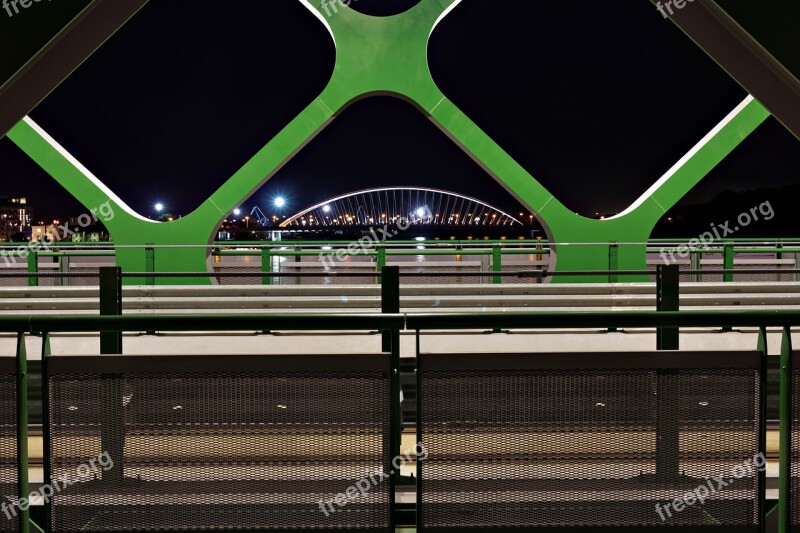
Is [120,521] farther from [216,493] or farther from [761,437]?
[761,437]

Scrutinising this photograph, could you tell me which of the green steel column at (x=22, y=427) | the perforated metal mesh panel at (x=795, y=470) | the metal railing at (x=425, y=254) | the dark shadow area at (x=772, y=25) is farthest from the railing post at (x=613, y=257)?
the green steel column at (x=22, y=427)

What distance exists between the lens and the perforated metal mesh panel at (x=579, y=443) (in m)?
3.39

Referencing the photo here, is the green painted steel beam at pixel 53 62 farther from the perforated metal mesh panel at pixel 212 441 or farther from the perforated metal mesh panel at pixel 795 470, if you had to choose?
the perforated metal mesh panel at pixel 795 470

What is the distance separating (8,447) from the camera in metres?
3.38

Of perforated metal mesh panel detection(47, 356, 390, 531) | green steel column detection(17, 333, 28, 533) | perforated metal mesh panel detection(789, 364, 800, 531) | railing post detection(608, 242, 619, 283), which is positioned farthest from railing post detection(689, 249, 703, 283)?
green steel column detection(17, 333, 28, 533)

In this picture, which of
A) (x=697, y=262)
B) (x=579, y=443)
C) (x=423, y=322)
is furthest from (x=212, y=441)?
(x=697, y=262)

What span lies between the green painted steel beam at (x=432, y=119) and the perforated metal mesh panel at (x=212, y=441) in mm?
12228

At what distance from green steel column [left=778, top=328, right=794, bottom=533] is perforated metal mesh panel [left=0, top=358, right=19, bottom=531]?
3.41 meters

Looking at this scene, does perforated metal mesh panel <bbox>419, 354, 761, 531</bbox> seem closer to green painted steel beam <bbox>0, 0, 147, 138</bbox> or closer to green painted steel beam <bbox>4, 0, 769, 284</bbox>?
green painted steel beam <bbox>0, 0, 147, 138</bbox>

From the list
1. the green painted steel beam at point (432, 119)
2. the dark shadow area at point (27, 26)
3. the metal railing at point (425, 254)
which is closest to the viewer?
the dark shadow area at point (27, 26)

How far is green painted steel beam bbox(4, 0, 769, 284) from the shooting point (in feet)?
50.3

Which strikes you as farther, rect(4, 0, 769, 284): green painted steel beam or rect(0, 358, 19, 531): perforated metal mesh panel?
rect(4, 0, 769, 284): green painted steel beam

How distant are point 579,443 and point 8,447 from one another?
2.53 meters

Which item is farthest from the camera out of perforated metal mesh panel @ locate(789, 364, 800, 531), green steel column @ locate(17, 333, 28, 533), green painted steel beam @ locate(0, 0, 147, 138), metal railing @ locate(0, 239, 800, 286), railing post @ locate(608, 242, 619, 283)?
metal railing @ locate(0, 239, 800, 286)
